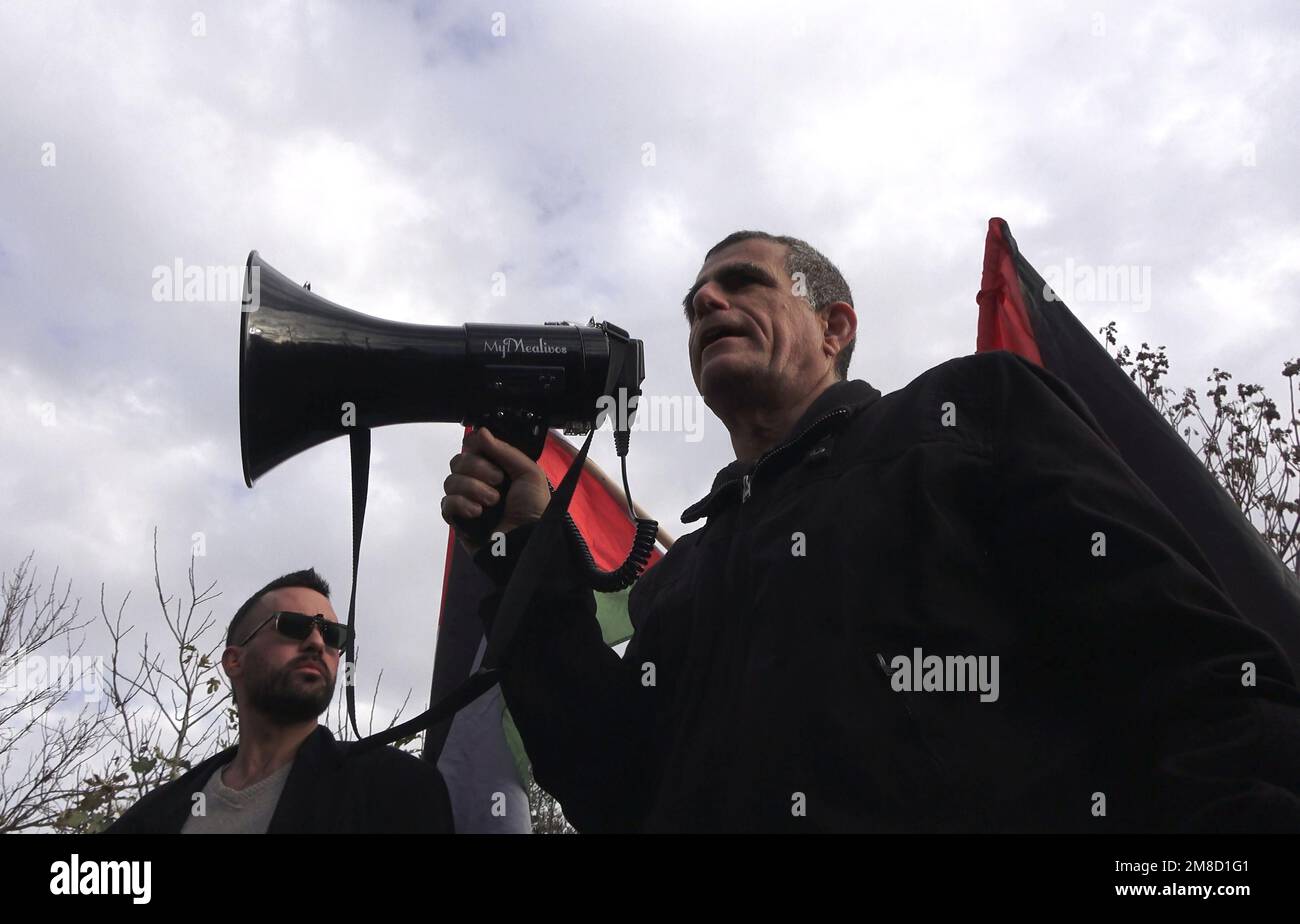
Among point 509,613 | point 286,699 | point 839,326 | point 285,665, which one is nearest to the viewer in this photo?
point 509,613

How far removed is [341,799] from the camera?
3.38 meters

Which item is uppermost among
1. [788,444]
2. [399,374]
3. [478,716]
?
[399,374]

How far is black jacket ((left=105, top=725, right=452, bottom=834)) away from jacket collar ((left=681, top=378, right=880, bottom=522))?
1.55 meters

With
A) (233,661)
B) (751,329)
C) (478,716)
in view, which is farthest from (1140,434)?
(233,661)

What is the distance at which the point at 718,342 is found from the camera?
251cm

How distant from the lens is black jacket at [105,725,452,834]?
130 inches

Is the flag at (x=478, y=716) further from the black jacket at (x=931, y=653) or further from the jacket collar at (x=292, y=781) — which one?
the black jacket at (x=931, y=653)

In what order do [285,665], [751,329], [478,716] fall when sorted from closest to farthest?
[751,329] → [285,665] → [478,716]

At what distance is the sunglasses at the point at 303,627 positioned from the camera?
14.0ft

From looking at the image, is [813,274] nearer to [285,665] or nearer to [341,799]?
[341,799]

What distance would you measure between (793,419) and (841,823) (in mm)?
1121

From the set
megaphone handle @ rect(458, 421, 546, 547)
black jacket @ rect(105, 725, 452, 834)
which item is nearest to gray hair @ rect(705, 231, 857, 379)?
megaphone handle @ rect(458, 421, 546, 547)

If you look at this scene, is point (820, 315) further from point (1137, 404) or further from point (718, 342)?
point (1137, 404)

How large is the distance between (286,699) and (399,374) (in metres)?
2.20
